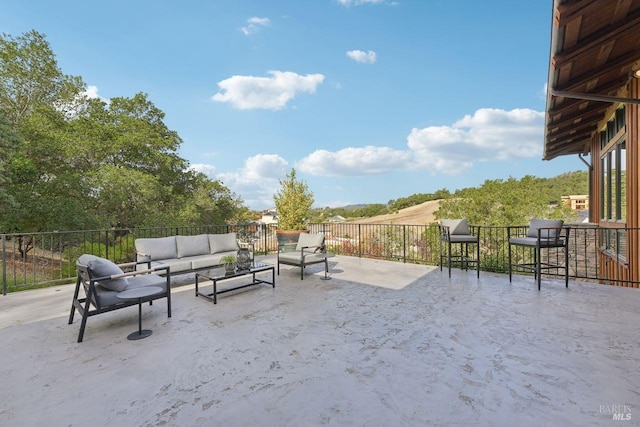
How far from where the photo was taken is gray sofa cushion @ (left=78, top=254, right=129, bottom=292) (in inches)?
109

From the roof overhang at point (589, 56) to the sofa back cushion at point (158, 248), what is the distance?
19.0 feet

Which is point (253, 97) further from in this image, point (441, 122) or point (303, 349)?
point (303, 349)

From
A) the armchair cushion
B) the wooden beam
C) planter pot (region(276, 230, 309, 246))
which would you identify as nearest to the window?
the armchair cushion

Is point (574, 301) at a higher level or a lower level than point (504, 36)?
lower

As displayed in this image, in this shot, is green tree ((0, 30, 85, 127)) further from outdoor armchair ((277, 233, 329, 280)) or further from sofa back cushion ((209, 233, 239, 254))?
outdoor armchair ((277, 233, 329, 280))

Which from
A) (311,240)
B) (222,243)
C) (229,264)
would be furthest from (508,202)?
(229,264)

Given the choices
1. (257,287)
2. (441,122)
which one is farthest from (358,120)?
(257,287)

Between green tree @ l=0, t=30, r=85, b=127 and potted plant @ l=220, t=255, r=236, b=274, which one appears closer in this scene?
potted plant @ l=220, t=255, r=236, b=274

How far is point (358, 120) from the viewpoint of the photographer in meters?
14.0

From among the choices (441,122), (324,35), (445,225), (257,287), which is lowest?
(257,287)

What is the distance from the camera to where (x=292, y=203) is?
321 inches

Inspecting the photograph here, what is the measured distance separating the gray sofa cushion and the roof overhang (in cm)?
490

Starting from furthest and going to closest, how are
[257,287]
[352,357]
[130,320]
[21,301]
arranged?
[257,287]
[21,301]
[130,320]
[352,357]

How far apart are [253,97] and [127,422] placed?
10946 millimetres
